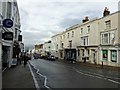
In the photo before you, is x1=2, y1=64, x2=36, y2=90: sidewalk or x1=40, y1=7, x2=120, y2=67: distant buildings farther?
x1=40, y1=7, x2=120, y2=67: distant buildings

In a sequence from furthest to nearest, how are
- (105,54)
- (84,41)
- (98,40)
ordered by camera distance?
(84,41) < (98,40) < (105,54)

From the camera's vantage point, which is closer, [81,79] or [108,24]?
[81,79]

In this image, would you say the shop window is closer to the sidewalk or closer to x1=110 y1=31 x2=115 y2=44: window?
x1=110 y1=31 x2=115 y2=44: window

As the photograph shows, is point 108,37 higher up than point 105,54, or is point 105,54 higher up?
point 108,37

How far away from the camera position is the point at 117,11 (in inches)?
1369

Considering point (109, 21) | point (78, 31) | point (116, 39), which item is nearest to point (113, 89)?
point (116, 39)

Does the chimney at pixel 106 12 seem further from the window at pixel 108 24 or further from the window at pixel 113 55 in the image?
the window at pixel 113 55

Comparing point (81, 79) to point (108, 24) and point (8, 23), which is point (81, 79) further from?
point (108, 24)

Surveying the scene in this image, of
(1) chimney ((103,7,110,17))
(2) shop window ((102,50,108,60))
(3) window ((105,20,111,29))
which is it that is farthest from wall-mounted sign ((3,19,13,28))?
(1) chimney ((103,7,110,17))

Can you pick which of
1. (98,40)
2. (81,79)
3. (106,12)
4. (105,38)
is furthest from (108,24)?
(81,79)

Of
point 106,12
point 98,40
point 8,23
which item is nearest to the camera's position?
point 8,23

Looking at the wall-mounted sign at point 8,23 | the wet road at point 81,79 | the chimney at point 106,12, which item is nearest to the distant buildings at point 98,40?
the chimney at point 106,12

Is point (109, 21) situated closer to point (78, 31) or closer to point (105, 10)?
point (105, 10)

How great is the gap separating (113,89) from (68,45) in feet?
164
